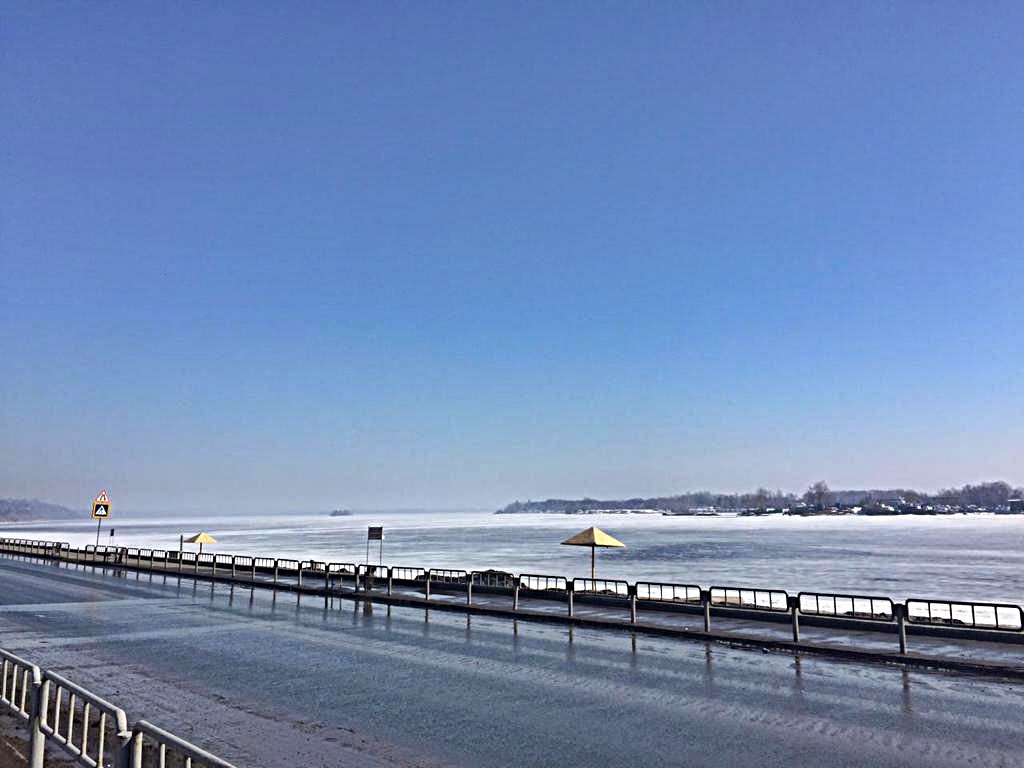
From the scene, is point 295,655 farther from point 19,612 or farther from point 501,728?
point 19,612

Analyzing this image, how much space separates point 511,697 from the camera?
12055 millimetres

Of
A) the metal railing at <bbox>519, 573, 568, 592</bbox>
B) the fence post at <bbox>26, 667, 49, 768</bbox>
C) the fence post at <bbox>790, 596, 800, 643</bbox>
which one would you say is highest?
the fence post at <bbox>26, 667, 49, 768</bbox>

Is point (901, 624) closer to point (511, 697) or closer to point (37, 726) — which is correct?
point (511, 697)

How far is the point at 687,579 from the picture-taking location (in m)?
46.8

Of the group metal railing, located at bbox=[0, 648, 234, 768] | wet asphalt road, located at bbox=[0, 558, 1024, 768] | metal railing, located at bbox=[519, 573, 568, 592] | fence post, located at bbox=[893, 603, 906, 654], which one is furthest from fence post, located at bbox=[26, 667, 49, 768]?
metal railing, located at bbox=[519, 573, 568, 592]

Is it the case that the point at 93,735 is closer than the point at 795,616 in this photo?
Yes

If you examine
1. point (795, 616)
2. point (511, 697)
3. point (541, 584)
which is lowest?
point (541, 584)

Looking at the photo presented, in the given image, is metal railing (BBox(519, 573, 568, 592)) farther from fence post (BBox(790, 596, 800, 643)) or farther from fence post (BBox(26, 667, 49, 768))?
fence post (BBox(26, 667, 49, 768))

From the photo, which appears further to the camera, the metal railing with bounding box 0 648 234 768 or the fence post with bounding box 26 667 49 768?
the fence post with bounding box 26 667 49 768

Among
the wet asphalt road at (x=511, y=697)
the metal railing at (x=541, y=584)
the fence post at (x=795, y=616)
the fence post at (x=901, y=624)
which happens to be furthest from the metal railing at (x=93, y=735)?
the metal railing at (x=541, y=584)

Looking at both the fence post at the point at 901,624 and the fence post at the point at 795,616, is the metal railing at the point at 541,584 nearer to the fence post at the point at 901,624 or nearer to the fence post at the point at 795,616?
the fence post at the point at 795,616

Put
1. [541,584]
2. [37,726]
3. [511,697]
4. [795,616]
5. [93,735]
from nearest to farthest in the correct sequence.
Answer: [37,726]
[93,735]
[511,697]
[795,616]
[541,584]

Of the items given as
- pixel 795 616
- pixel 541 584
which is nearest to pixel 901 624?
pixel 795 616

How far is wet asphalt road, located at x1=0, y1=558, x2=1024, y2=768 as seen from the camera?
9211mm
